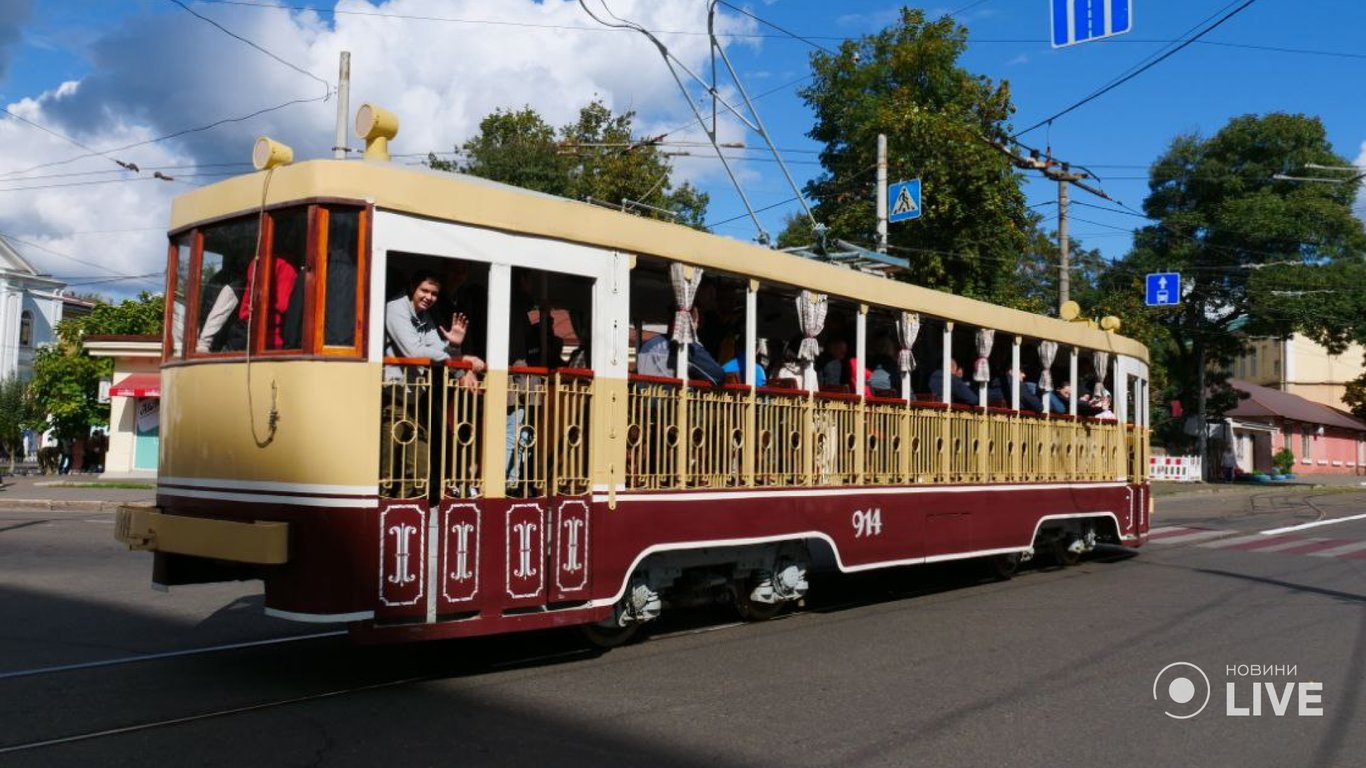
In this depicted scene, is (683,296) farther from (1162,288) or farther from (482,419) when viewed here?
(1162,288)

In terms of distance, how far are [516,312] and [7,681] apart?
3500 mm

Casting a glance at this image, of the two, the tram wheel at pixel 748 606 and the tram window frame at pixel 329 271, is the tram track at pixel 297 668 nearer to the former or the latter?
the tram wheel at pixel 748 606

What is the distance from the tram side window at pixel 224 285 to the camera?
6.32 meters

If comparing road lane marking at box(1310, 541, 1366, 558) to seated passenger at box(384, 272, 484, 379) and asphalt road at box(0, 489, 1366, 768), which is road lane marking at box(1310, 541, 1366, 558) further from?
seated passenger at box(384, 272, 484, 379)

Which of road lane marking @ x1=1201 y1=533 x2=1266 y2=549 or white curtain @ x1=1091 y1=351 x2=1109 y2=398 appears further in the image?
road lane marking @ x1=1201 y1=533 x2=1266 y2=549

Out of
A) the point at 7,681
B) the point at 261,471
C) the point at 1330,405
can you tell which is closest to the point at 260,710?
the point at 261,471

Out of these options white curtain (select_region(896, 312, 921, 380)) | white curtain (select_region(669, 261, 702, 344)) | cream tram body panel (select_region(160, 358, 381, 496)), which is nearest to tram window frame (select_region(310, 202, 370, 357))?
cream tram body panel (select_region(160, 358, 381, 496))

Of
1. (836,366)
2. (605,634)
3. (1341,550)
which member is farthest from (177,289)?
(1341,550)

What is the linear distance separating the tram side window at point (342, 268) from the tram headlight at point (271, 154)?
25.3 inches

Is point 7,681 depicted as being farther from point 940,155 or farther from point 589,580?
point 940,155

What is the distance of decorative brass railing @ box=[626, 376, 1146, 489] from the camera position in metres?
7.34

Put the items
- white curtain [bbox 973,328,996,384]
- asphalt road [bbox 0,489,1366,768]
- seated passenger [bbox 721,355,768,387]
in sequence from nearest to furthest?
asphalt road [bbox 0,489,1366,768] < seated passenger [bbox 721,355,768,387] < white curtain [bbox 973,328,996,384]

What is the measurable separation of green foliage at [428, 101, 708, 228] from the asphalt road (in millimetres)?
23112

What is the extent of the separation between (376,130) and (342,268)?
1.19 meters
